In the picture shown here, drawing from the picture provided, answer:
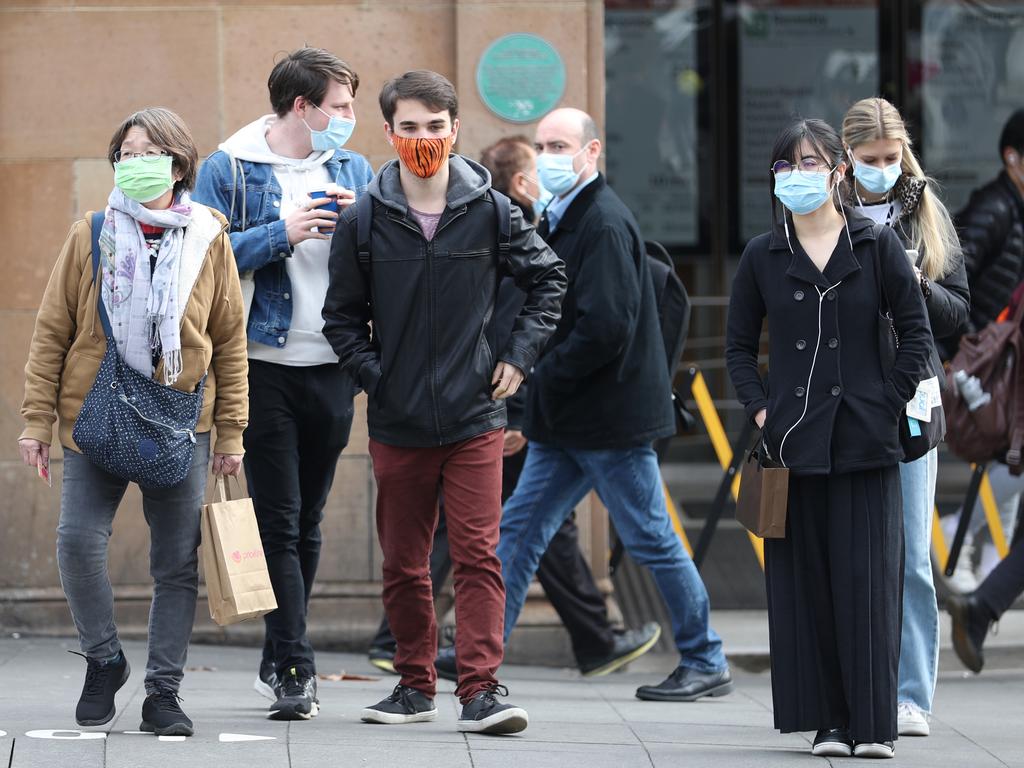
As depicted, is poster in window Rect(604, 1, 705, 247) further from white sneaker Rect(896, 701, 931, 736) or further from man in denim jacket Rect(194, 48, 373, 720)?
white sneaker Rect(896, 701, 931, 736)

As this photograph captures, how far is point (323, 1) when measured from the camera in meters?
7.36

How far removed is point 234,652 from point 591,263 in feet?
7.80

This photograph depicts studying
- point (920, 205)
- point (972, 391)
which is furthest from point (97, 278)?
point (972, 391)

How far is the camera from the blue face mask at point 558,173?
6258mm

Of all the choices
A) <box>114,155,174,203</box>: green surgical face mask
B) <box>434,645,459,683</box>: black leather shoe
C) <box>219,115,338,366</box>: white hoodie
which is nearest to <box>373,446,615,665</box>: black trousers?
<box>434,645,459,683</box>: black leather shoe

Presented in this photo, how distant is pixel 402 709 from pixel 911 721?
4.96 ft

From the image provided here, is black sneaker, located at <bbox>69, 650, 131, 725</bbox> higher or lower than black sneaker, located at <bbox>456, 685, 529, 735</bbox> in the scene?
higher

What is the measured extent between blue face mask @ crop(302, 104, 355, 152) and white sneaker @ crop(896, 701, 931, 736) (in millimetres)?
2391

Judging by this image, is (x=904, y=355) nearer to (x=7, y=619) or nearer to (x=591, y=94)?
(x=591, y=94)

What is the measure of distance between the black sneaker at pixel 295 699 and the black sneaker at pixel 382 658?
1338mm

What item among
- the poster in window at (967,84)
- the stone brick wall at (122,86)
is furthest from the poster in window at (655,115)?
the stone brick wall at (122,86)

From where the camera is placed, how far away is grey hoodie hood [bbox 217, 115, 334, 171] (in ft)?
18.2

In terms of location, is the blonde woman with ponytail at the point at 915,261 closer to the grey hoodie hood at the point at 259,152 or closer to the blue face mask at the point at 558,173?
the blue face mask at the point at 558,173

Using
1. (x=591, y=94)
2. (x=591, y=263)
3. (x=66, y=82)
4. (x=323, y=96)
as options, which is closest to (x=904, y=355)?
(x=591, y=263)
